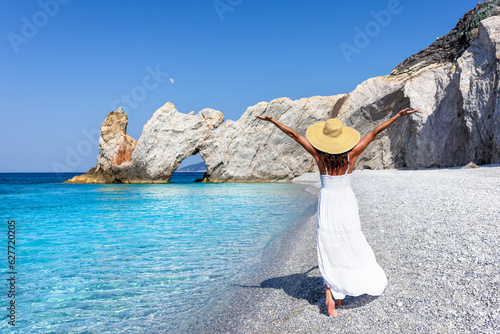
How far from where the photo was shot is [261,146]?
145 ft

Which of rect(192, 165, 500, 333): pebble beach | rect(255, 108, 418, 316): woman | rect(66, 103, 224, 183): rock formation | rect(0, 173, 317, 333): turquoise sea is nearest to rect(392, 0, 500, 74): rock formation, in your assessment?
rect(66, 103, 224, 183): rock formation

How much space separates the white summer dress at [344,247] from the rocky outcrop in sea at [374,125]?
866 inches

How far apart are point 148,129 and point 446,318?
44.5 metres

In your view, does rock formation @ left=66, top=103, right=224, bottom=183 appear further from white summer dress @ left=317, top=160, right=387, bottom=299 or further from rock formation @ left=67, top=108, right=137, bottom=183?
white summer dress @ left=317, top=160, right=387, bottom=299

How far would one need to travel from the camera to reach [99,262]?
27.5 ft

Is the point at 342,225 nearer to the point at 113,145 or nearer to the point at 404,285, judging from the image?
the point at 404,285

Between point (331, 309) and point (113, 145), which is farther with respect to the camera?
point (113, 145)

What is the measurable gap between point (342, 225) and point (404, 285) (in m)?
1.40

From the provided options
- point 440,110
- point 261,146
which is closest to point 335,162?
point 440,110

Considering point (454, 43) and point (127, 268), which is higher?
Answer: point (454, 43)

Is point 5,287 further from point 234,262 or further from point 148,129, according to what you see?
point 148,129

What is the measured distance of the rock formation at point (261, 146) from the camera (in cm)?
4338

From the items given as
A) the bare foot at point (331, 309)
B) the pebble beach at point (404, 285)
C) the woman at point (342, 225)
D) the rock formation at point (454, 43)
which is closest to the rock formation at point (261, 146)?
the rock formation at point (454, 43)

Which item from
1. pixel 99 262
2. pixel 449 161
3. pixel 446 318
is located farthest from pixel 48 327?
pixel 449 161
